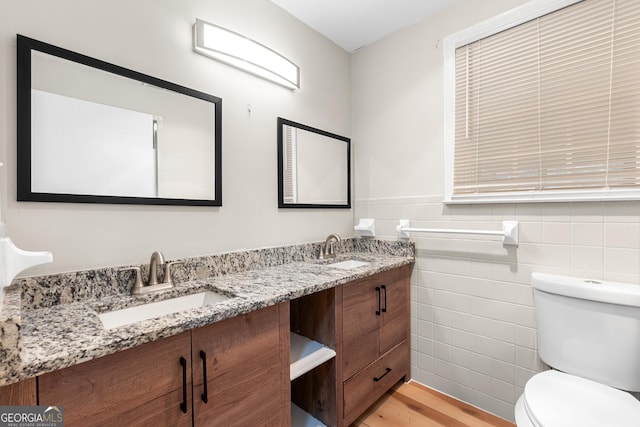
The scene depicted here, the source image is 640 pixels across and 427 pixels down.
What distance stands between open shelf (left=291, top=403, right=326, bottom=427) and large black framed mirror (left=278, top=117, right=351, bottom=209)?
111cm

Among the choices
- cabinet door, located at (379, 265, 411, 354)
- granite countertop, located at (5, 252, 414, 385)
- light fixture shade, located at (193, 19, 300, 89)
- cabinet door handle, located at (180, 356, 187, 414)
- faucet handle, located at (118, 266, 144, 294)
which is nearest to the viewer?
granite countertop, located at (5, 252, 414, 385)

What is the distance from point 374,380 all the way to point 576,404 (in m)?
0.87

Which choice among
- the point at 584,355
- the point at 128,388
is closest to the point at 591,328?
the point at 584,355

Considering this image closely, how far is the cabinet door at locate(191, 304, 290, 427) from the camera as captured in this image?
892 millimetres

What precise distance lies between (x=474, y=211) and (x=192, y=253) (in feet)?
5.04

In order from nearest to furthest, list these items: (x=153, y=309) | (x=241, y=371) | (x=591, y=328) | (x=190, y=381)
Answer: (x=190, y=381)
(x=241, y=371)
(x=153, y=309)
(x=591, y=328)

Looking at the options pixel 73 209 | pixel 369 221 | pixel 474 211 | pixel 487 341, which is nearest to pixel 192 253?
pixel 73 209

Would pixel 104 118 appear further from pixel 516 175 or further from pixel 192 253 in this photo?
pixel 516 175

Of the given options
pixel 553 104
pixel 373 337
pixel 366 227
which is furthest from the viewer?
pixel 366 227

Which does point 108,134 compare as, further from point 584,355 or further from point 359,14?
point 584,355

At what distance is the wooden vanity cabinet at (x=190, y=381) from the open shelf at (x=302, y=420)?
0.36m

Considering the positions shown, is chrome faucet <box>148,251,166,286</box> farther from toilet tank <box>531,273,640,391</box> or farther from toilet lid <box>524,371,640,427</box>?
toilet tank <box>531,273,640,391</box>

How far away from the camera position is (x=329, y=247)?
1.94m

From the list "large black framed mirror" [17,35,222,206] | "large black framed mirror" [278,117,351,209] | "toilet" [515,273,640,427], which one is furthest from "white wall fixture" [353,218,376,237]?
"large black framed mirror" [17,35,222,206]
